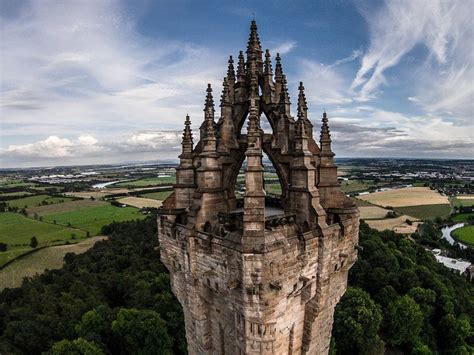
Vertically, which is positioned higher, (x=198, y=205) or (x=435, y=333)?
(x=198, y=205)

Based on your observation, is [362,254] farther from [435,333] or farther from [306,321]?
[306,321]

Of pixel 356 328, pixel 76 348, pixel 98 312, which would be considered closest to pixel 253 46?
pixel 76 348

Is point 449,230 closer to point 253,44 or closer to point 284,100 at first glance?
point 284,100

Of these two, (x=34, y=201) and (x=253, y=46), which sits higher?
(x=253, y=46)

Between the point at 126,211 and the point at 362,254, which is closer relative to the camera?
the point at 362,254

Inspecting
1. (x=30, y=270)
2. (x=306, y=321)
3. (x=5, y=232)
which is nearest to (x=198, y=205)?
(x=306, y=321)

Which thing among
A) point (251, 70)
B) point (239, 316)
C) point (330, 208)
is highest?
point (251, 70)

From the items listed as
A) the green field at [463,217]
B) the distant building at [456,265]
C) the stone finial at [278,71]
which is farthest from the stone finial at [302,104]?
the green field at [463,217]

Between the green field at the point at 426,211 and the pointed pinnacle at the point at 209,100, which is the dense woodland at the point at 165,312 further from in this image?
the green field at the point at 426,211
